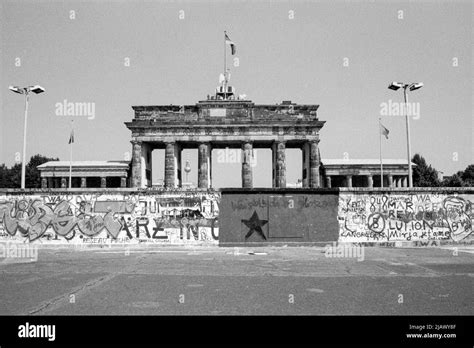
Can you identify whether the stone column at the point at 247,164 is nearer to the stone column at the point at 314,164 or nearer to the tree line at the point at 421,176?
the stone column at the point at 314,164

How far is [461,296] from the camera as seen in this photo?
686 cm

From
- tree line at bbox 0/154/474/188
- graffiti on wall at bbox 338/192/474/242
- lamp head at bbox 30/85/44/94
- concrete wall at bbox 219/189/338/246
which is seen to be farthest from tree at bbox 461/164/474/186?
lamp head at bbox 30/85/44/94

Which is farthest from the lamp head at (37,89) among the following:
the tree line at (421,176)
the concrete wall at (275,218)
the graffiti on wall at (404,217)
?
the tree line at (421,176)

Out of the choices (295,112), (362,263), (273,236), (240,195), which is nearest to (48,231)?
(240,195)

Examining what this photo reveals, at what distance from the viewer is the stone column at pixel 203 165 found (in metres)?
52.6

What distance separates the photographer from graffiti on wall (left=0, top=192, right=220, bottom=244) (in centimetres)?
1678

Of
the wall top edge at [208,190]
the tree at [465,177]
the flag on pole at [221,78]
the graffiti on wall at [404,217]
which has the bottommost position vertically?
the graffiti on wall at [404,217]

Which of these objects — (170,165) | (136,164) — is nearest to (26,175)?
(136,164)

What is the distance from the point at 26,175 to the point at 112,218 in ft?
238

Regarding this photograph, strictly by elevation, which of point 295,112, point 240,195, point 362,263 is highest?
point 295,112

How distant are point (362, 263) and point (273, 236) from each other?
5.41m

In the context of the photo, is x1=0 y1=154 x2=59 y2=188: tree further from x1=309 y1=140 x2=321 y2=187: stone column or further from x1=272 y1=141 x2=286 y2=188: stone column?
x1=309 y1=140 x2=321 y2=187: stone column

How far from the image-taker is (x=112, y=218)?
665 inches
